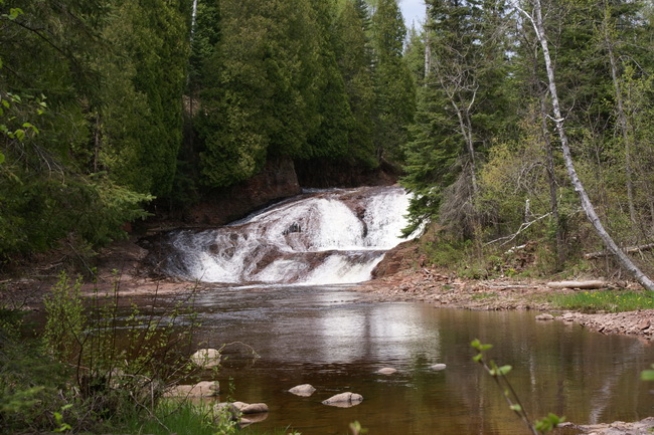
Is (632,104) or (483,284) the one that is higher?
(632,104)

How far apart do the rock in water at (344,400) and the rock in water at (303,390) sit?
472mm

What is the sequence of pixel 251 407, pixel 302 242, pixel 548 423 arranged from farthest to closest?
pixel 302 242 < pixel 251 407 < pixel 548 423

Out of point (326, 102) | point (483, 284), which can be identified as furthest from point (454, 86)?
point (326, 102)

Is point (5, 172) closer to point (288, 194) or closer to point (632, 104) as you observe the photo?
point (632, 104)

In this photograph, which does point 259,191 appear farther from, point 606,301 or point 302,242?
point 606,301

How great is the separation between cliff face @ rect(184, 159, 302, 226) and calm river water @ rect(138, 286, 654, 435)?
1798 centimetres

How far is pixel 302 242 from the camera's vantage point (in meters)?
29.4

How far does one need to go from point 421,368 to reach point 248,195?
27.6 metres

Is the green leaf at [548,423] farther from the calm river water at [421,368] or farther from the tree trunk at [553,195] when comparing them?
the tree trunk at [553,195]

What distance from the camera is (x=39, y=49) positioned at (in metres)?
6.76

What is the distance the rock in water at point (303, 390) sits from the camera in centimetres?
909

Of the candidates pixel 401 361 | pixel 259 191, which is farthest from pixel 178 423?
pixel 259 191

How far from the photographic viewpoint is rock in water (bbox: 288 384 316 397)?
909cm

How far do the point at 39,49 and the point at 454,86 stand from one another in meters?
20.1
